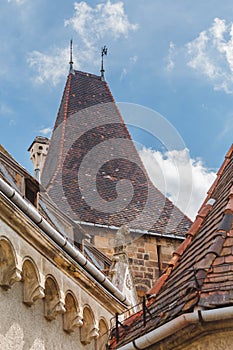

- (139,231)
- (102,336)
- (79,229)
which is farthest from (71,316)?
(139,231)

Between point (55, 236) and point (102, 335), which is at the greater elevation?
point (55, 236)

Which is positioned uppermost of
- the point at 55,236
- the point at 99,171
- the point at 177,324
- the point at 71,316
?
the point at 99,171

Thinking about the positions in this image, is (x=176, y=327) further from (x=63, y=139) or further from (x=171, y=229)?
(x=63, y=139)

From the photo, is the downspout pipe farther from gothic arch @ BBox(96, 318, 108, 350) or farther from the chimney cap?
the chimney cap

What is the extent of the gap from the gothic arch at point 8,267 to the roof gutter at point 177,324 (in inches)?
49.9

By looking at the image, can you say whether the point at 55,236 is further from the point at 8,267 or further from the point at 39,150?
the point at 39,150

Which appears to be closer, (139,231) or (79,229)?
(79,229)

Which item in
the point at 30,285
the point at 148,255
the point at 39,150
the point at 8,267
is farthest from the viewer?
the point at 39,150

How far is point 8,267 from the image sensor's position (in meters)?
7.45

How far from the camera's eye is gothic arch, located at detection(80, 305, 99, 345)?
898cm

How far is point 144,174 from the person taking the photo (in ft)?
61.1

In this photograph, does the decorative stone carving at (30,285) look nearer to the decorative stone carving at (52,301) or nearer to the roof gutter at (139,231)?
the decorative stone carving at (52,301)

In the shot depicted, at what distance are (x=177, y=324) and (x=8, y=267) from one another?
1813mm

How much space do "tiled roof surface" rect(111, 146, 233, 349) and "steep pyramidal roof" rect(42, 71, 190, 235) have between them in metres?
7.73
